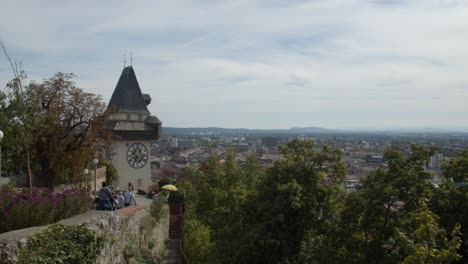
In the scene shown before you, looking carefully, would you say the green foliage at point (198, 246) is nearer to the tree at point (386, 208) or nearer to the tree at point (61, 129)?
the tree at point (61, 129)

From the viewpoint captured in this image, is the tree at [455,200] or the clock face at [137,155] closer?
the tree at [455,200]

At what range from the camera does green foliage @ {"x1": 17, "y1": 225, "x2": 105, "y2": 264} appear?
687 centimetres

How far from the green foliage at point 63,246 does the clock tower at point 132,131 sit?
104 feet

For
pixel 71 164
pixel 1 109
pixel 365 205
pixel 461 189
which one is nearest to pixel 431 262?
pixel 365 205

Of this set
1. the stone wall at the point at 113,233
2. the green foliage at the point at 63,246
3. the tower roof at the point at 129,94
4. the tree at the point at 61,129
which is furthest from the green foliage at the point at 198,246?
the tower roof at the point at 129,94

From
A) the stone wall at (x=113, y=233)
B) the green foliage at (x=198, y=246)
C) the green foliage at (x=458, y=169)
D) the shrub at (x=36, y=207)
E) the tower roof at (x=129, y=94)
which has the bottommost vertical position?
the green foliage at (x=198, y=246)

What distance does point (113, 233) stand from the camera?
966cm

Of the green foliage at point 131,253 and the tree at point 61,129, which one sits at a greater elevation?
the tree at point 61,129

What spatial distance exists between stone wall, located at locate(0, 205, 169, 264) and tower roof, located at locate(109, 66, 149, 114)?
28.2m

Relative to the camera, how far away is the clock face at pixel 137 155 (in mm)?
41062

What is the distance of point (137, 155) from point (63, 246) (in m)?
34.3

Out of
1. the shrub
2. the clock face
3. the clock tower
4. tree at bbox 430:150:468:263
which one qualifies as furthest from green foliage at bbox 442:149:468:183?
the clock face

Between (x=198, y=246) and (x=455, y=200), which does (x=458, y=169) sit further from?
(x=198, y=246)

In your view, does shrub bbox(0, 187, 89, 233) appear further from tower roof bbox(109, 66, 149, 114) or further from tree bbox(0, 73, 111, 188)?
tower roof bbox(109, 66, 149, 114)
